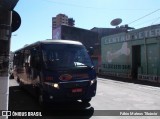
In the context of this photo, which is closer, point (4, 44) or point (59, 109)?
point (4, 44)

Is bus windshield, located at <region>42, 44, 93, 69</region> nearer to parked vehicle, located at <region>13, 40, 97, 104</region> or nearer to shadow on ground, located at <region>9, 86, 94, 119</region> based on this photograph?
parked vehicle, located at <region>13, 40, 97, 104</region>

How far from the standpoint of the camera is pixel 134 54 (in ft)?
93.6

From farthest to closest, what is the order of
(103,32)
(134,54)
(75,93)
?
(103,32)
(134,54)
(75,93)

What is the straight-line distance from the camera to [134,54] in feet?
93.6

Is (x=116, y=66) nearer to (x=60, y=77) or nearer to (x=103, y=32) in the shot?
(x=60, y=77)

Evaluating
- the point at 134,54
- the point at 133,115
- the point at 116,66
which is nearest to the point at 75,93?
the point at 133,115

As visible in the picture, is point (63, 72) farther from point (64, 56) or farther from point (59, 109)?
point (59, 109)

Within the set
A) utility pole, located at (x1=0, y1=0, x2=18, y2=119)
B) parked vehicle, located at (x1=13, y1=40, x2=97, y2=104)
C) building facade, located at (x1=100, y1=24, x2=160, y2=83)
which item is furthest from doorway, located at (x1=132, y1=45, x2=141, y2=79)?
utility pole, located at (x1=0, y1=0, x2=18, y2=119)

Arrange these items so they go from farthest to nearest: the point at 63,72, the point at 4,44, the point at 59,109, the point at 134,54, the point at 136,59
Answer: the point at 134,54, the point at 136,59, the point at 59,109, the point at 63,72, the point at 4,44

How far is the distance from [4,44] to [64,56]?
4042 millimetres

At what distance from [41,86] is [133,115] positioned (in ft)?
10.3

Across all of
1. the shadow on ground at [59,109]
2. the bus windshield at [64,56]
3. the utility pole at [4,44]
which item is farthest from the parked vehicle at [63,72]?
the utility pole at [4,44]

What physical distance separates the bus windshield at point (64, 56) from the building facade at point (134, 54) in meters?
14.3

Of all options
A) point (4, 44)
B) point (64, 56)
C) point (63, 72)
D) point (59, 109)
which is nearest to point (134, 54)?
point (64, 56)
